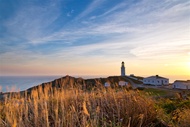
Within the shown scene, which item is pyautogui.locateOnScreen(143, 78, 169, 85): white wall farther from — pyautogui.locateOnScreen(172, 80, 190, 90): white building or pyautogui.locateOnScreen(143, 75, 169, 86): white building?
pyautogui.locateOnScreen(172, 80, 190, 90): white building

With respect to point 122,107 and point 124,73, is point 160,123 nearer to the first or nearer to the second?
point 122,107

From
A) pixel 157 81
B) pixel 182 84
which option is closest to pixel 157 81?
pixel 157 81

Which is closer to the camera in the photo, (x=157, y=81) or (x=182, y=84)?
(x=182, y=84)

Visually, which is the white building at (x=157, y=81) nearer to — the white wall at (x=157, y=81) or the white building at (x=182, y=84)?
the white wall at (x=157, y=81)

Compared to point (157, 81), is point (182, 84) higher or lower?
lower

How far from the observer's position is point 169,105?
705cm

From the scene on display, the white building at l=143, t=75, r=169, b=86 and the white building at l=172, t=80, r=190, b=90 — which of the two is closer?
the white building at l=172, t=80, r=190, b=90

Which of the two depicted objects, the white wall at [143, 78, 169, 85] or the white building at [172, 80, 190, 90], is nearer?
the white building at [172, 80, 190, 90]

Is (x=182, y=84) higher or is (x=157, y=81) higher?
(x=157, y=81)

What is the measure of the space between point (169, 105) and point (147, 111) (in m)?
2.78

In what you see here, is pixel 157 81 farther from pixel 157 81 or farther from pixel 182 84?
pixel 182 84

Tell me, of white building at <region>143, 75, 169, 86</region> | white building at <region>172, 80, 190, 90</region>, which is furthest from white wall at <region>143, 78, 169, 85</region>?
white building at <region>172, 80, 190, 90</region>

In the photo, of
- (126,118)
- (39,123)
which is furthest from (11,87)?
(126,118)

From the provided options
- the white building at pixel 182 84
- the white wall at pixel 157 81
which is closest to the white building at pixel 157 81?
the white wall at pixel 157 81
